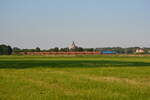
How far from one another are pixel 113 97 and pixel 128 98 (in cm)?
66

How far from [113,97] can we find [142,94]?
5.64 feet

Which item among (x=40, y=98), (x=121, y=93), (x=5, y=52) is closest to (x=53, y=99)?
(x=40, y=98)

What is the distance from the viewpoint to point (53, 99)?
37.6 ft

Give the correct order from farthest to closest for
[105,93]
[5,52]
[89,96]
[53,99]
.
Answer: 1. [5,52]
2. [105,93]
3. [89,96]
4. [53,99]

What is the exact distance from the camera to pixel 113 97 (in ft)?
39.4

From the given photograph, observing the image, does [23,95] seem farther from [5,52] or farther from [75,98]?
[5,52]

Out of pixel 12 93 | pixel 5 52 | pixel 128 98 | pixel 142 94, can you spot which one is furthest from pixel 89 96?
pixel 5 52

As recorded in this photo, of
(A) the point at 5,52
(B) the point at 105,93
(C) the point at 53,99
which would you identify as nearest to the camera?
(C) the point at 53,99

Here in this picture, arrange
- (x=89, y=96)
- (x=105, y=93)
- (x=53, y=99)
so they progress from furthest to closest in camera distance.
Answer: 1. (x=105, y=93)
2. (x=89, y=96)
3. (x=53, y=99)

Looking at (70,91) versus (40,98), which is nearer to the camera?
(40,98)

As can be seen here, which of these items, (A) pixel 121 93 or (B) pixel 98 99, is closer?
(B) pixel 98 99

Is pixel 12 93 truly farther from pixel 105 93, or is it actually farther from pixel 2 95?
pixel 105 93

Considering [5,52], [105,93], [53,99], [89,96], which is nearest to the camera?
[53,99]

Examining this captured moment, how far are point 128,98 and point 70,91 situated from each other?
3261mm
